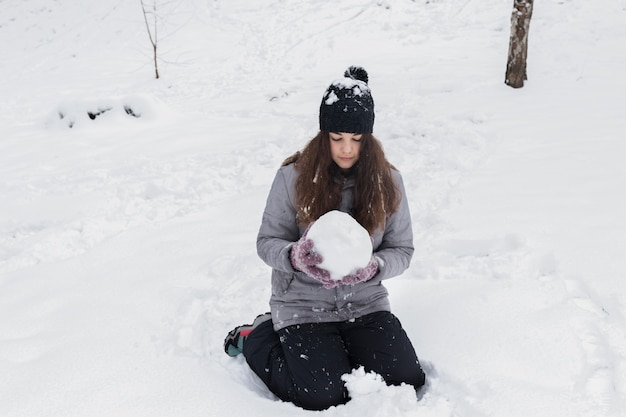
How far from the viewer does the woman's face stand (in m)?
2.37

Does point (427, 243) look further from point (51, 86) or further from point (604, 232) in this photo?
point (51, 86)

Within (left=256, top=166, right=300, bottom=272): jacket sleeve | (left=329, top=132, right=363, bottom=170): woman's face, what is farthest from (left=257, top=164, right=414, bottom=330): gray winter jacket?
(left=329, top=132, right=363, bottom=170): woman's face

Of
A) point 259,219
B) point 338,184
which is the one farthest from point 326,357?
point 259,219

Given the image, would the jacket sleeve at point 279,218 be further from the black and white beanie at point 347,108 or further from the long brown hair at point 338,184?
the black and white beanie at point 347,108

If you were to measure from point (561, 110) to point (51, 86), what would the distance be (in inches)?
357

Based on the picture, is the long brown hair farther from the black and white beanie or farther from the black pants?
the black pants

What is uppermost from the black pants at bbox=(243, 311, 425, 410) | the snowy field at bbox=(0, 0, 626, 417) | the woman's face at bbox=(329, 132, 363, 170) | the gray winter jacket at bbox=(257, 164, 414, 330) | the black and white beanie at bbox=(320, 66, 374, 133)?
the black and white beanie at bbox=(320, 66, 374, 133)

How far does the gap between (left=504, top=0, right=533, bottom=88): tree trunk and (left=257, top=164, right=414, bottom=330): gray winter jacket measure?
507 cm

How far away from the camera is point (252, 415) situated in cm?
213

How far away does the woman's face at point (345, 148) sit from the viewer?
2371 mm

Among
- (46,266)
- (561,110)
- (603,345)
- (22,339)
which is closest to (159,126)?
(46,266)

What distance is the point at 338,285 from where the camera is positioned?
7.28 feet

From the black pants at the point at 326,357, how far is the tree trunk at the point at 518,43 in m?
5.42

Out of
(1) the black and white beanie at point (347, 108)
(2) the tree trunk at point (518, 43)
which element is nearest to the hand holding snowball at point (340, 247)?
(1) the black and white beanie at point (347, 108)
